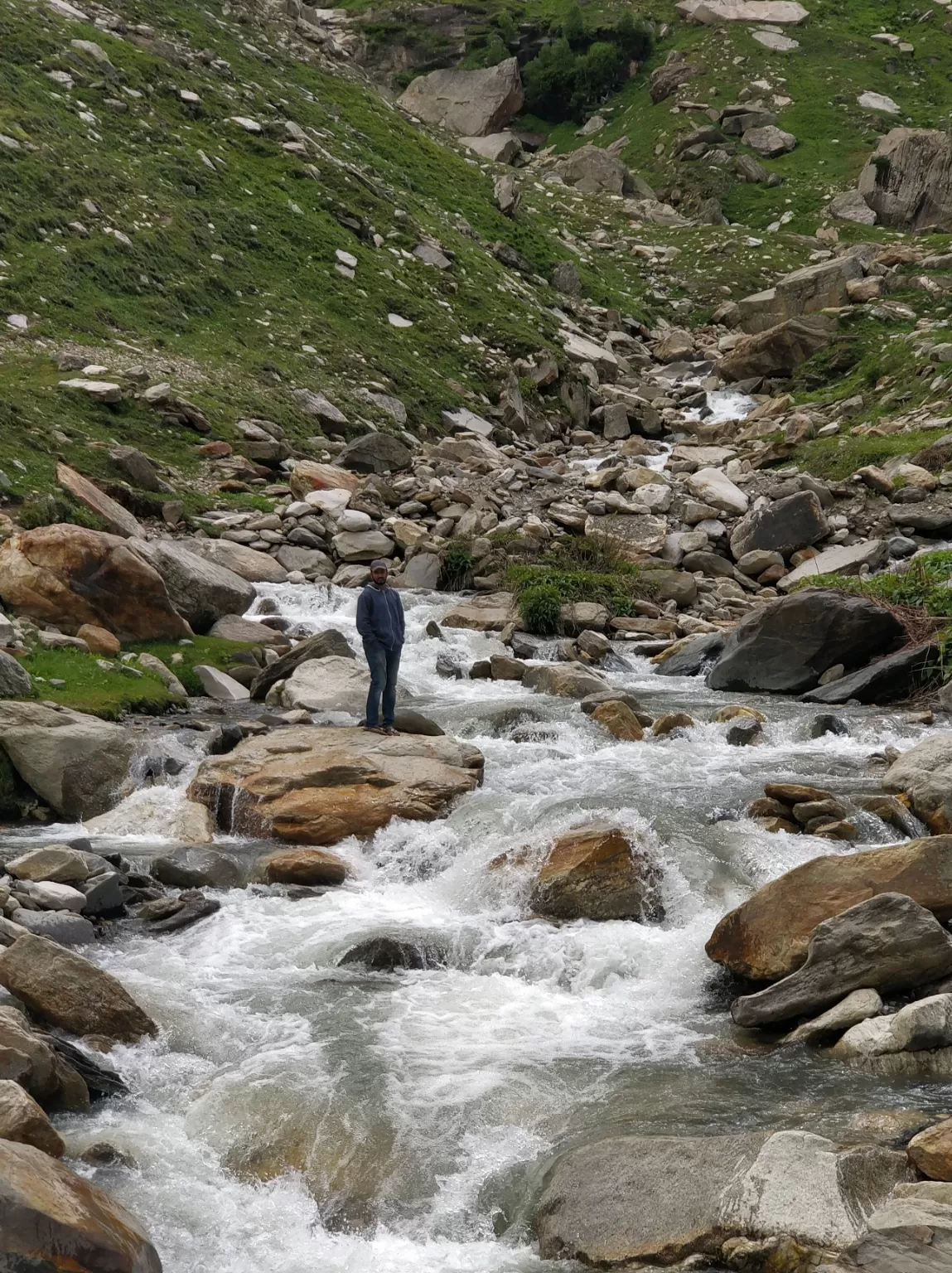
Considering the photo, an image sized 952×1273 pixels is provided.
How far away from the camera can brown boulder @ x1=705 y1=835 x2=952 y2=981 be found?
9.99m

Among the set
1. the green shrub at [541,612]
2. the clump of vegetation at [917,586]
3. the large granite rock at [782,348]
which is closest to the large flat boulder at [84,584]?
the green shrub at [541,612]

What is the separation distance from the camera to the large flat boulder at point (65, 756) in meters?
14.4

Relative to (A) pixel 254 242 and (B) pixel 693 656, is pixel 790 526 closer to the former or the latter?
(B) pixel 693 656

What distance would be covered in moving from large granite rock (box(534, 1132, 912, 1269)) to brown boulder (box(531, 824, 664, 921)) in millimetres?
4143

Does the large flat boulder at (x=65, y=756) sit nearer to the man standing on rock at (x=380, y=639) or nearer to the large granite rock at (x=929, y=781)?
the man standing on rock at (x=380, y=639)

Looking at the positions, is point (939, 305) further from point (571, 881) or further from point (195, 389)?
point (571, 881)

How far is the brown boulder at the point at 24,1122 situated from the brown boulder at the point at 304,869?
5.38m

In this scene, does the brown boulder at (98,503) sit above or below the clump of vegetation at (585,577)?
above

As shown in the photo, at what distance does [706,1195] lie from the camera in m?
6.86

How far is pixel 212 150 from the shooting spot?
41.8m

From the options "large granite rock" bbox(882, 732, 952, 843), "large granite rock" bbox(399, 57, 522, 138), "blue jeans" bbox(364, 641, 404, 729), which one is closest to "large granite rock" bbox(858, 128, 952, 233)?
"large granite rock" bbox(399, 57, 522, 138)

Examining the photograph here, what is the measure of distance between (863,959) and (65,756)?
9.32 metres

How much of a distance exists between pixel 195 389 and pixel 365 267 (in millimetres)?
12457

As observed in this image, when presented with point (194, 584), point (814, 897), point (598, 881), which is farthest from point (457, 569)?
point (814, 897)
